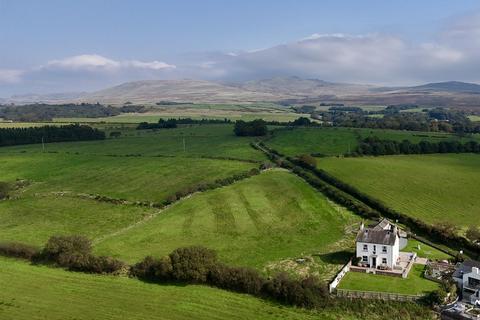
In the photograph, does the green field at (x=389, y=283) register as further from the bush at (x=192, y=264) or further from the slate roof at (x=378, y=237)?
the bush at (x=192, y=264)

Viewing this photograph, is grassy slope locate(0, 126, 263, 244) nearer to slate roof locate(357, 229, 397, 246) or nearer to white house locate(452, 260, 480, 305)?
slate roof locate(357, 229, 397, 246)

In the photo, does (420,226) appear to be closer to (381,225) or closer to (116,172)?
(381,225)

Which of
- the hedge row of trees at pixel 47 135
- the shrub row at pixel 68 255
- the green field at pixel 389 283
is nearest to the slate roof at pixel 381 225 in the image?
the green field at pixel 389 283

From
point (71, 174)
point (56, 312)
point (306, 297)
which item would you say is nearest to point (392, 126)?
point (71, 174)

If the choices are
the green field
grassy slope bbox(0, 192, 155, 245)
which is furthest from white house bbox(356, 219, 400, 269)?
grassy slope bbox(0, 192, 155, 245)

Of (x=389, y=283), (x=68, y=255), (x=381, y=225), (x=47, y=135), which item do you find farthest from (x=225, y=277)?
(x=47, y=135)

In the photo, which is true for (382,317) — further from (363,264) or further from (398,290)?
(363,264)
